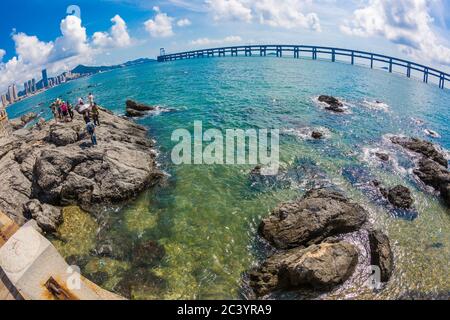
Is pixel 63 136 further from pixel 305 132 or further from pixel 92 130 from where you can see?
pixel 305 132

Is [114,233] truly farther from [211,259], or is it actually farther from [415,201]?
[415,201]

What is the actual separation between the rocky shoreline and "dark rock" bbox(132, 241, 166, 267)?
4.89 meters

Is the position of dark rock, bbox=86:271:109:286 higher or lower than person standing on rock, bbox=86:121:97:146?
lower

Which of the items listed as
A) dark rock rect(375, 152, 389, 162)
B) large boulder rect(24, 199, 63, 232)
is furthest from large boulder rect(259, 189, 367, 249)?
large boulder rect(24, 199, 63, 232)

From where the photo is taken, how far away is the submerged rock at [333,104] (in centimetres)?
4306

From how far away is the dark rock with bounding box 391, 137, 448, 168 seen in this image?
29109 mm

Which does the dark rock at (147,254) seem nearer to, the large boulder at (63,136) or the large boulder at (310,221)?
the large boulder at (310,221)

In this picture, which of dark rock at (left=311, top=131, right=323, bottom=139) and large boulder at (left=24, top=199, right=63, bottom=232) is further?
dark rock at (left=311, top=131, right=323, bottom=139)

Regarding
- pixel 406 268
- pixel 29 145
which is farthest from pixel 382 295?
pixel 29 145

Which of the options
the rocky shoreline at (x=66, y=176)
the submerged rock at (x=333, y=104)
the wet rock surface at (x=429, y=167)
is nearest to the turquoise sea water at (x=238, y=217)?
the wet rock surface at (x=429, y=167)

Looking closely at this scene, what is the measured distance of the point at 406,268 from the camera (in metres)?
14.9

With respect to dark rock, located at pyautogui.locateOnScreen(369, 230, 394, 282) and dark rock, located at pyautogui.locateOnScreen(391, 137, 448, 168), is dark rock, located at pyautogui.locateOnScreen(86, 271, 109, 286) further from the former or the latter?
dark rock, located at pyautogui.locateOnScreen(391, 137, 448, 168)

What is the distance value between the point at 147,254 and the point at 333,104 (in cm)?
3972

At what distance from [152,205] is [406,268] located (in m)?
14.9
